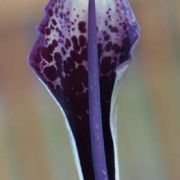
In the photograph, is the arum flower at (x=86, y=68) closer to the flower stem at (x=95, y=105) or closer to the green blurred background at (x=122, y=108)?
the flower stem at (x=95, y=105)

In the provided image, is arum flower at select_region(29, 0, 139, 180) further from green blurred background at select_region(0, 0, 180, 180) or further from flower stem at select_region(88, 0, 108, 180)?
green blurred background at select_region(0, 0, 180, 180)

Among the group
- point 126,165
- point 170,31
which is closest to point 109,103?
point 126,165

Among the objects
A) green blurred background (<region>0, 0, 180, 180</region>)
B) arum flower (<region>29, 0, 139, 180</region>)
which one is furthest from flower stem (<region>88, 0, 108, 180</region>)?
green blurred background (<region>0, 0, 180, 180</region>)

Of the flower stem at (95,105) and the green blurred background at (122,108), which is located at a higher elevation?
the flower stem at (95,105)

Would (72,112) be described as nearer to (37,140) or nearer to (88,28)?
(88,28)

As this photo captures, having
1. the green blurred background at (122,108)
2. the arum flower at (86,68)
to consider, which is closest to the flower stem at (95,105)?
the arum flower at (86,68)

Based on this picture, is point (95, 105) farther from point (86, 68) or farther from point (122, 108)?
point (122, 108)
